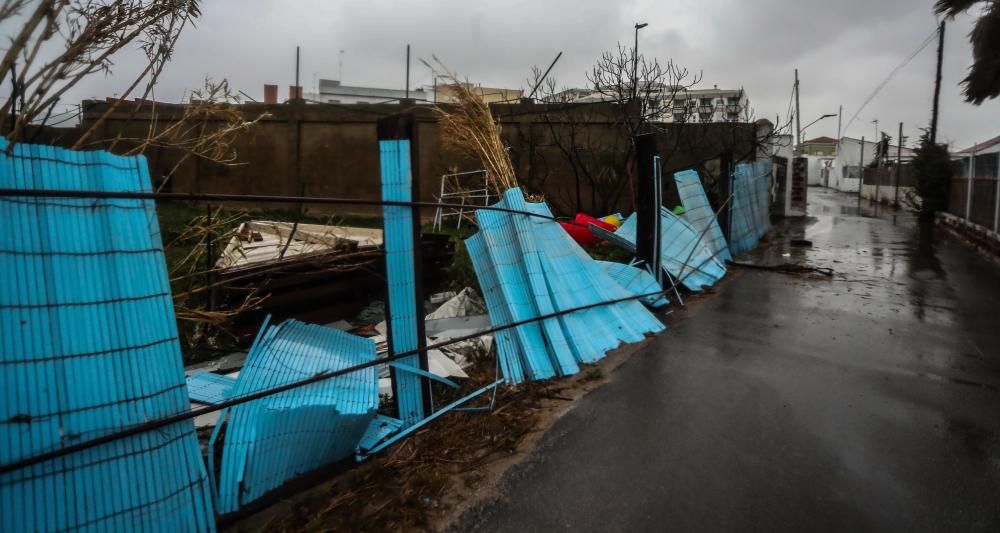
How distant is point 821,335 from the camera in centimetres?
640

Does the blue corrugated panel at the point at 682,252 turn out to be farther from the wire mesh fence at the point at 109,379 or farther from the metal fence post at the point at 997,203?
the metal fence post at the point at 997,203

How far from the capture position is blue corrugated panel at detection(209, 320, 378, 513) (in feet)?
9.14

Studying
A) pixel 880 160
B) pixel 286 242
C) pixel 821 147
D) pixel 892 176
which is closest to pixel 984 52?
pixel 286 242

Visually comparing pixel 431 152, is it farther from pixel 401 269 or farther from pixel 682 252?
pixel 401 269

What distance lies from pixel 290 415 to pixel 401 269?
119 centimetres

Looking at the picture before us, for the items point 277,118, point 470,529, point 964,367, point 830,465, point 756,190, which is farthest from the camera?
point 277,118

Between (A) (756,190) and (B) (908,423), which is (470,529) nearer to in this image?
(B) (908,423)

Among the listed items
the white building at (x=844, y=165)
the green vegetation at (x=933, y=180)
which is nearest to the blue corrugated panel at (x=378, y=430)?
the green vegetation at (x=933, y=180)

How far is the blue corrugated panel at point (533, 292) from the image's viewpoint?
16.0 ft

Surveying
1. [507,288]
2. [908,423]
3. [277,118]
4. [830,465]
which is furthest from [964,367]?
[277,118]

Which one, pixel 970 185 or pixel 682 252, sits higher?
pixel 970 185

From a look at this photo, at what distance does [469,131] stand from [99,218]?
3.76 m

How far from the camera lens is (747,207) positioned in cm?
1320

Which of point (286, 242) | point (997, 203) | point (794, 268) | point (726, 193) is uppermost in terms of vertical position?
point (726, 193)
